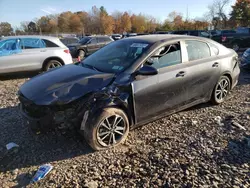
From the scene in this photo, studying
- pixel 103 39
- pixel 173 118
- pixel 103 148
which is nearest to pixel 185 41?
pixel 173 118

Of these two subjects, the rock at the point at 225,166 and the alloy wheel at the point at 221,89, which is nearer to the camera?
the rock at the point at 225,166

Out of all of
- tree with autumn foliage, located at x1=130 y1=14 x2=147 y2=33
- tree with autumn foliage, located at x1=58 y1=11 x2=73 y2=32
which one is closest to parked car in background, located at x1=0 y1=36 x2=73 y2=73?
tree with autumn foliage, located at x1=130 y1=14 x2=147 y2=33

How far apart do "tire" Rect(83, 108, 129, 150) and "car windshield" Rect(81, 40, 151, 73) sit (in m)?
0.71

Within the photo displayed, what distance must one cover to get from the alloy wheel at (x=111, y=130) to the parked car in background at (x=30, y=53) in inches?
222

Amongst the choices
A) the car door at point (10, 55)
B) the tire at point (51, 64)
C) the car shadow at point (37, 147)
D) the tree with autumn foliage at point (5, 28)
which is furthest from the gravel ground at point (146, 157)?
the tree with autumn foliage at point (5, 28)

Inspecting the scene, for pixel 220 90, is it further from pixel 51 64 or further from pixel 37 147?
pixel 51 64

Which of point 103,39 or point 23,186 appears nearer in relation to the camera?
point 23,186

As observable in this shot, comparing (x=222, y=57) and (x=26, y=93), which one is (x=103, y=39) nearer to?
(x=222, y=57)

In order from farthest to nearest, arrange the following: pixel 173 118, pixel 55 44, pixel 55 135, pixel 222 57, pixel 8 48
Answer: pixel 55 44
pixel 8 48
pixel 222 57
pixel 173 118
pixel 55 135

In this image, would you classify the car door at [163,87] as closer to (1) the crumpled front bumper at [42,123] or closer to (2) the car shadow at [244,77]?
(1) the crumpled front bumper at [42,123]

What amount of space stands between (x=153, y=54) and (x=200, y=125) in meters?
1.55

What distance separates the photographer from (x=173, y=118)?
414 centimetres

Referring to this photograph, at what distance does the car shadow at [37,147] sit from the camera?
2.92 metres

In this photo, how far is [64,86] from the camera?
9.90 feet
